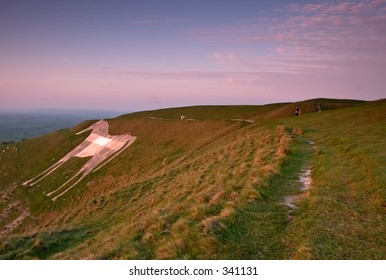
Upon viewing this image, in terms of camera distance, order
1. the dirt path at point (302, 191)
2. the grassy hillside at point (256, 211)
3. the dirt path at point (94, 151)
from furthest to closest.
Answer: the dirt path at point (94, 151)
the dirt path at point (302, 191)
the grassy hillside at point (256, 211)

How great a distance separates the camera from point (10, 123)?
8469 cm

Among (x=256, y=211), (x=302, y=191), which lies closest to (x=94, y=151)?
(x=302, y=191)

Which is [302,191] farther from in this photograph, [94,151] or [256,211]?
[94,151]

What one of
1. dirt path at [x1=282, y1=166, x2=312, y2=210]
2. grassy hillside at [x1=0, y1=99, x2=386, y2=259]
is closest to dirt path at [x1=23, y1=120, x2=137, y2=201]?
grassy hillside at [x1=0, y1=99, x2=386, y2=259]

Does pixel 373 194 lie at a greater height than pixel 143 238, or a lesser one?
greater

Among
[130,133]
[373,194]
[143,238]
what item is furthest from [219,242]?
[130,133]

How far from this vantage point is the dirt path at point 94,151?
46750mm

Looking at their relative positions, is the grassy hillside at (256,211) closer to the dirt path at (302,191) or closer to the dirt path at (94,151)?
the dirt path at (302,191)

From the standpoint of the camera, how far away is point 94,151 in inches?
2296

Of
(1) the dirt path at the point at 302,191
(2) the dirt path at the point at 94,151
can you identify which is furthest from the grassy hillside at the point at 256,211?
(2) the dirt path at the point at 94,151

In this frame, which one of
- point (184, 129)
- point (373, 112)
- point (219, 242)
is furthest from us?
point (184, 129)

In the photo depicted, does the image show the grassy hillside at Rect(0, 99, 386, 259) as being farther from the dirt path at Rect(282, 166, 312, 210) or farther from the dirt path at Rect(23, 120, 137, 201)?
the dirt path at Rect(23, 120, 137, 201)
